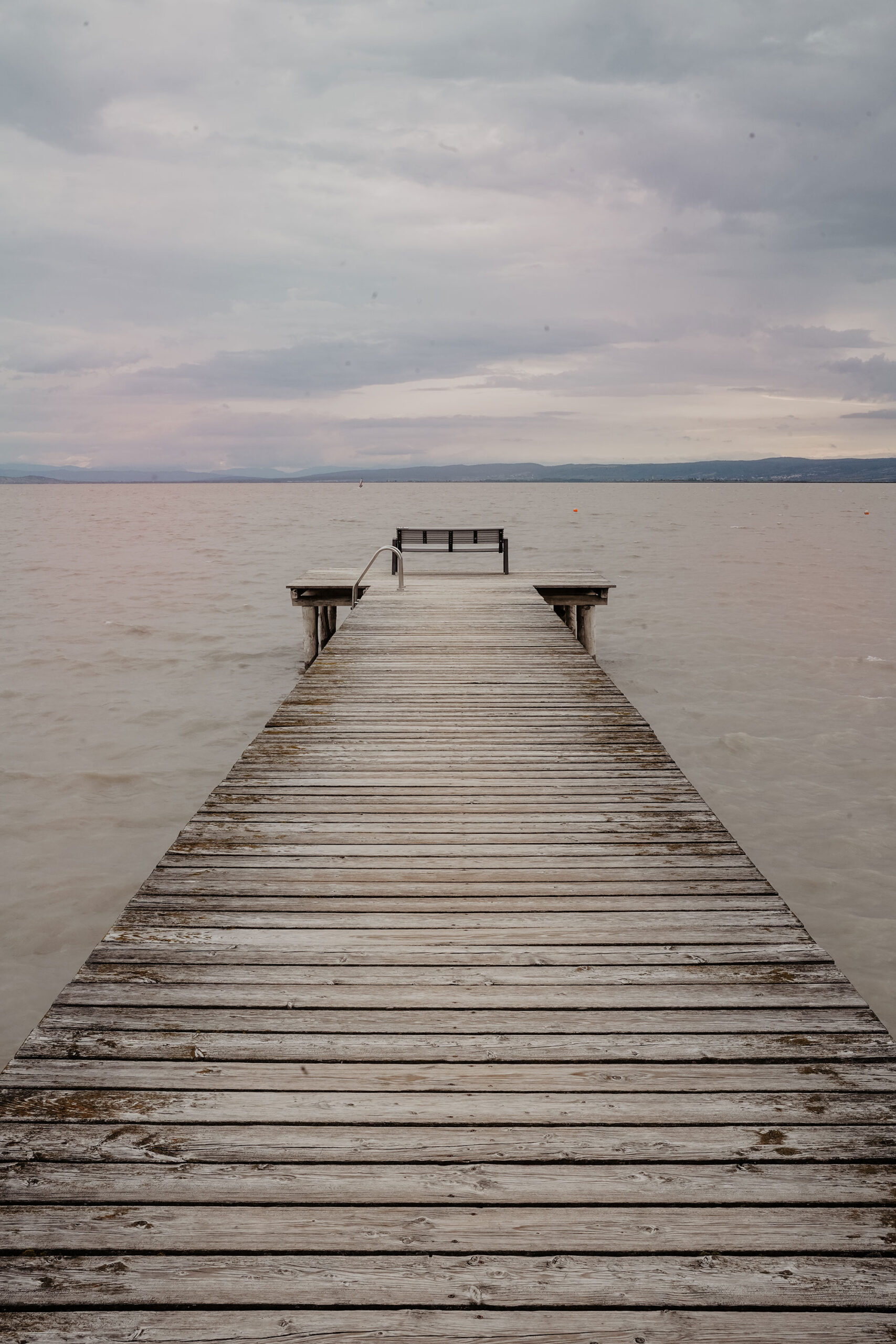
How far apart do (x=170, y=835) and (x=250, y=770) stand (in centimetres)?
257

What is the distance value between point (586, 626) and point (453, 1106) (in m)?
9.59

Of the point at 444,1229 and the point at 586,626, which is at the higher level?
the point at 586,626

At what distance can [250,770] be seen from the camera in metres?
4.57

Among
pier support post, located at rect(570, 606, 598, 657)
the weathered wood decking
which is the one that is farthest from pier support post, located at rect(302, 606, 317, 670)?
the weathered wood decking

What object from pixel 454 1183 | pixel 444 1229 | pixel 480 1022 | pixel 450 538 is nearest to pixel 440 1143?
pixel 454 1183

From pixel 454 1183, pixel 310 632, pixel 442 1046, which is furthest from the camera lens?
pixel 310 632

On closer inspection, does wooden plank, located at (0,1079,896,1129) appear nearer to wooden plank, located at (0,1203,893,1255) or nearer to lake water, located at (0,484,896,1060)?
wooden plank, located at (0,1203,893,1255)

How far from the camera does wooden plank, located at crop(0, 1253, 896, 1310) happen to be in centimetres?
163

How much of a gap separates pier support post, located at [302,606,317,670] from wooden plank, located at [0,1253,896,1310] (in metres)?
9.80

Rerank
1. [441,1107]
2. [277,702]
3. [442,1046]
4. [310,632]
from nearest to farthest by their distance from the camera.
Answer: [441,1107] < [442,1046] < [277,702] < [310,632]

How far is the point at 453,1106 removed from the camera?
83.3 inches

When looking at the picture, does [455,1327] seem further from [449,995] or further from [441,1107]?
[449,995]

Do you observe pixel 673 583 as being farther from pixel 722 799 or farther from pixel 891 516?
pixel 891 516

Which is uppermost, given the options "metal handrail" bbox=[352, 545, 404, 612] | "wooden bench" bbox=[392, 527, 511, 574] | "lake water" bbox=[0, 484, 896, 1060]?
"wooden bench" bbox=[392, 527, 511, 574]
